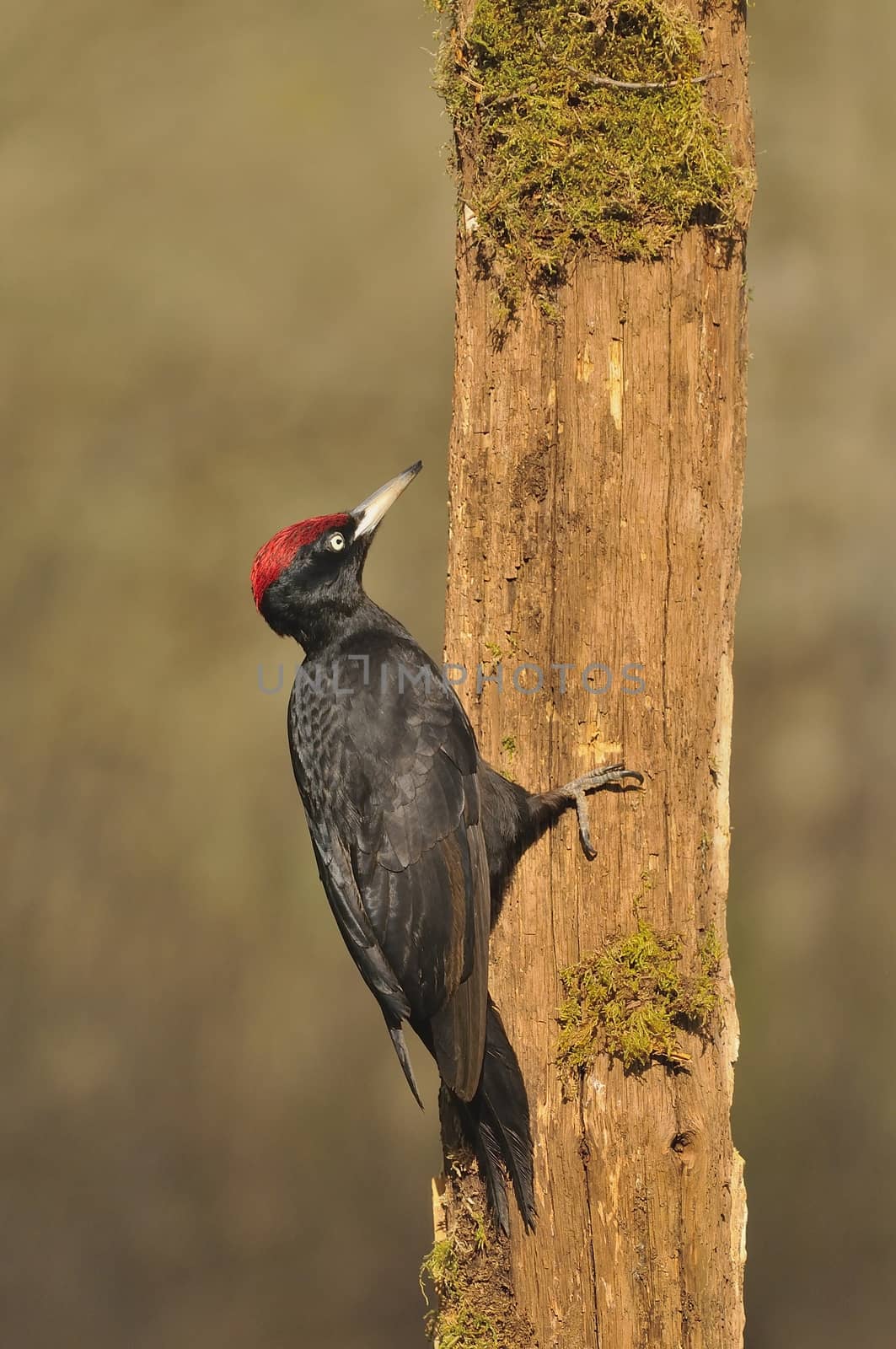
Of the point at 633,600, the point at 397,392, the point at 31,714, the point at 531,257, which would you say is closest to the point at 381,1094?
the point at 31,714

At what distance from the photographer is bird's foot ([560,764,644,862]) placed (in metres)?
2.47

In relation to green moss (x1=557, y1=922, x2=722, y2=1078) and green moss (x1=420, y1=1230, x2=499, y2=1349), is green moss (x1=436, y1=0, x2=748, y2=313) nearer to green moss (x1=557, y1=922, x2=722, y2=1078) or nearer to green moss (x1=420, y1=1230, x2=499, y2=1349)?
green moss (x1=557, y1=922, x2=722, y2=1078)

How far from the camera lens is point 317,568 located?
3.03 metres

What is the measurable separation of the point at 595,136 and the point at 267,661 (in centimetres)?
360

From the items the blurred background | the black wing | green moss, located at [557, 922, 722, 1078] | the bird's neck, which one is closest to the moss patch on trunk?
the black wing

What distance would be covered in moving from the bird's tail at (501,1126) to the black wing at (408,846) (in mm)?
72

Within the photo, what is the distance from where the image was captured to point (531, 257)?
251 centimetres

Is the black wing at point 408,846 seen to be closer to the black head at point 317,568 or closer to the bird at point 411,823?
the bird at point 411,823

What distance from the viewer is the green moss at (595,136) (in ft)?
7.97

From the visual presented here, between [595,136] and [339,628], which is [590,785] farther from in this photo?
[595,136]

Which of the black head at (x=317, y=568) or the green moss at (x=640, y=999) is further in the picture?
the black head at (x=317, y=568)

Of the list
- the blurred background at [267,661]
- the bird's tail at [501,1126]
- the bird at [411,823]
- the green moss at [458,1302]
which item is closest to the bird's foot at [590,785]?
the bird at [411,823]

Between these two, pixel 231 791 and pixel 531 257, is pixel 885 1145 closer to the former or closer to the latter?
pixel 231 791

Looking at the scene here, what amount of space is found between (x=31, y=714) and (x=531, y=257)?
385 centimetres
